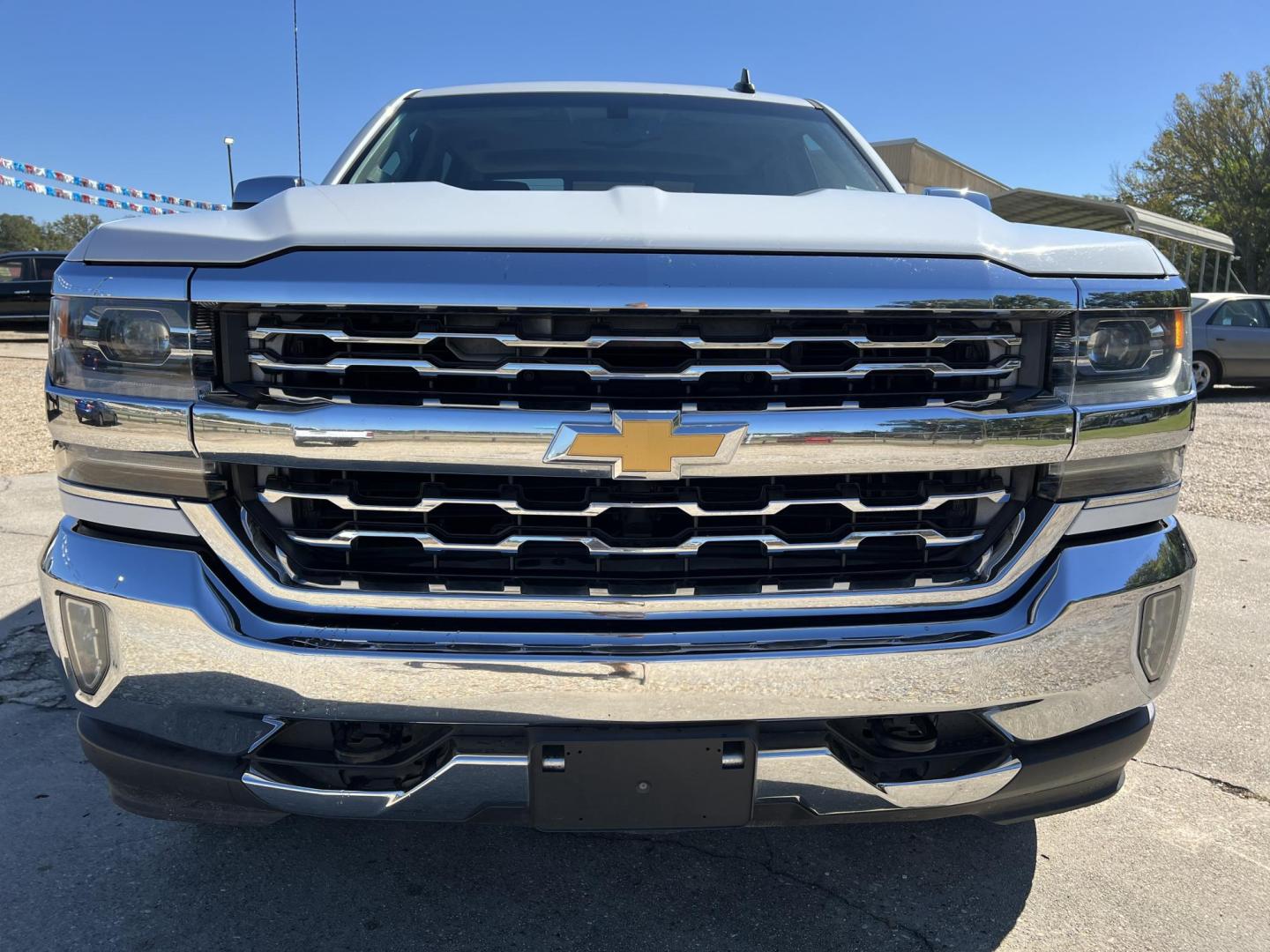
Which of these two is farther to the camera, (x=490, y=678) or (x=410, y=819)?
(x=410, y=819)

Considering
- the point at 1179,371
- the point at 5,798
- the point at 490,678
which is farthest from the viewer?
the point at 5,798

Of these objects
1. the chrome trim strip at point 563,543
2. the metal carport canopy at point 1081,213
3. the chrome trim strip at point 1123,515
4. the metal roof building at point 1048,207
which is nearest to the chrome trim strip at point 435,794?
the chrome trim strip at point 563,543

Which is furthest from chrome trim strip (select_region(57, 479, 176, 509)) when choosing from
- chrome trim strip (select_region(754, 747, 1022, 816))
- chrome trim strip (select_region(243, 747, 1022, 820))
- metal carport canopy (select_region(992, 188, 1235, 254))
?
metal carport canopy (select_region(992, 188, 1235, 254))

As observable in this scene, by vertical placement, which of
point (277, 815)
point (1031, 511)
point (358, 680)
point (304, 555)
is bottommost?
point (277, 815)

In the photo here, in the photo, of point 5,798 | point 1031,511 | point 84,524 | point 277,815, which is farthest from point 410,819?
point 5,798

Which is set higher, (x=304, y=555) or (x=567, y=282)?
(x=567, y=282)

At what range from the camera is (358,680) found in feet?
5.04

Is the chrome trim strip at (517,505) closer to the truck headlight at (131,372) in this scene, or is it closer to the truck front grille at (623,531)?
the truck front grille at (623,531)

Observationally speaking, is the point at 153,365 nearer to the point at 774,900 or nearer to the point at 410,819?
the point at 410,819

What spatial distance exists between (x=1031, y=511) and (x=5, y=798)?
2.65 metres

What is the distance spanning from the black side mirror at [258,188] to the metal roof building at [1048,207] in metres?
6.47

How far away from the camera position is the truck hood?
62.4 inches

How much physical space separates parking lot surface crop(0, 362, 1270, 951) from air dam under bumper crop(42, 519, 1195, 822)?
470 millimetres

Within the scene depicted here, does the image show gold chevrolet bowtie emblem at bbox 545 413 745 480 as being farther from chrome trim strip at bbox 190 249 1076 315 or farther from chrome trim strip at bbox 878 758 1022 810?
chrome trim strip at bbox 878 758 1022 810
